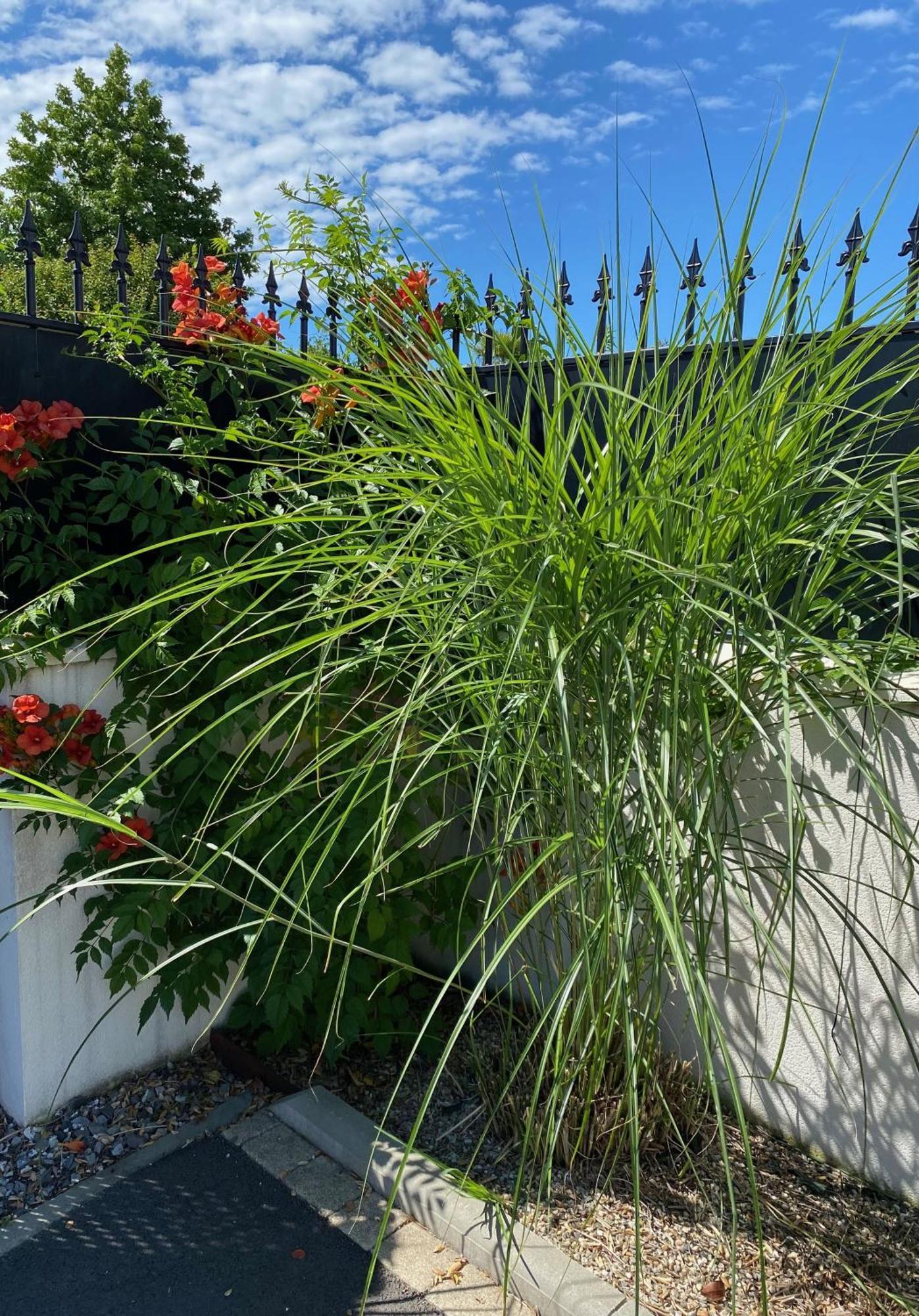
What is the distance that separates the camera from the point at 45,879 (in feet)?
6.96

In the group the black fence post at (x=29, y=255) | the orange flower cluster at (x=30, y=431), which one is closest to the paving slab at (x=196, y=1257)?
the orange flower cluster at (x=30, y=431)

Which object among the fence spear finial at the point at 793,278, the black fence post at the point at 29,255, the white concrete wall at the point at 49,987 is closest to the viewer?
the fence spear finial at the point at 793,278

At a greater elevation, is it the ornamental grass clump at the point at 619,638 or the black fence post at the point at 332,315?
the black fence post at the point at 332,315

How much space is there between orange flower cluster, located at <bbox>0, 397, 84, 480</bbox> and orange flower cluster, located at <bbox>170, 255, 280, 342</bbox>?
1.20ft

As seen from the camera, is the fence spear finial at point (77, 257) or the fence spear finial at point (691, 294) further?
the fence spear finial at point (77, 257)

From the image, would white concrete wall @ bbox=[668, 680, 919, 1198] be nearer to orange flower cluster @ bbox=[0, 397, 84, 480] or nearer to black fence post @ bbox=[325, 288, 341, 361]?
black fence post @ bbox=[325, 288, 341, 361]

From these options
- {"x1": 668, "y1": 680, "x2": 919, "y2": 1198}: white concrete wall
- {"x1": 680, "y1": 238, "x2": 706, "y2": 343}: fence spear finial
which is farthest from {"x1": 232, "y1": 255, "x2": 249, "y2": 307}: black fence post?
{"x1": 668, "y1": 680, "x2": 919, "y2": 1198}: white concrete wall

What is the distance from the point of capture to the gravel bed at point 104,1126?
2006 mm

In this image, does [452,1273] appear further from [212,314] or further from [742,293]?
[212,314]

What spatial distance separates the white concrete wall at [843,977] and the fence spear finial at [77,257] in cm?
215

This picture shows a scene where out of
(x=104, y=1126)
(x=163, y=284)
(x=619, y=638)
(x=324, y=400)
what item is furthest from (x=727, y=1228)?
(x=163, y=284)

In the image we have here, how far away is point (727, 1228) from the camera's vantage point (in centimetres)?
169

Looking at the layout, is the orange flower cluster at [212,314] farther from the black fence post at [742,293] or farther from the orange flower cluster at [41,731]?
the black fence post at [742,293]

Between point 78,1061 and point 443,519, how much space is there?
178cm
